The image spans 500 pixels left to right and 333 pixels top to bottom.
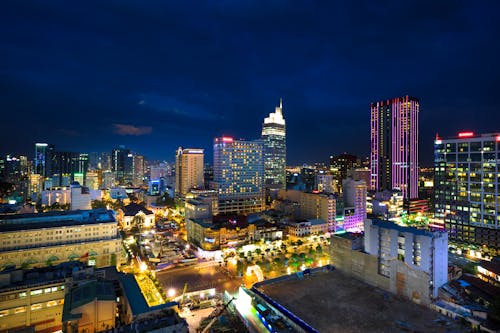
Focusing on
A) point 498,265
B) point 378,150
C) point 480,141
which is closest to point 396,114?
point 378,150

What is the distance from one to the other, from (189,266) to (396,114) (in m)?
88.8

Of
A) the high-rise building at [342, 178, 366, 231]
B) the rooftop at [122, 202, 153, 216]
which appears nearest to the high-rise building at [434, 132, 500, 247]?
the high-rise building at [342, 178, 366, 231]

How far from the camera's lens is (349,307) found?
2053cm

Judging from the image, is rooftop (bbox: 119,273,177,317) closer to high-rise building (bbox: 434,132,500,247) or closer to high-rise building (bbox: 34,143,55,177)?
high-rise building (bbox: 434,132,500,247)

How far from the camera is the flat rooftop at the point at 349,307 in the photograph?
17969 mm

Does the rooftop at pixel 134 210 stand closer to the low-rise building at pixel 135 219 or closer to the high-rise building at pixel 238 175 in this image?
the low-rise building at pixel 135 219

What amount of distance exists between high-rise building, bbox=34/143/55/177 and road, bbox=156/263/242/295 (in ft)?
288

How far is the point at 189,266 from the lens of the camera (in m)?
35.2

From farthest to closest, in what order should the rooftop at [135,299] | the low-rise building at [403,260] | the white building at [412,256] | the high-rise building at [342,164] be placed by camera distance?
the high-rise building at [342,164], the white building at [412,256], the low-rise building at [403,260], the rooftop at [135,299]

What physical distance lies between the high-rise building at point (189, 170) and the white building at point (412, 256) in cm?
6935

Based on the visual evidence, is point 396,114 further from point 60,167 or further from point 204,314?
point 60,167

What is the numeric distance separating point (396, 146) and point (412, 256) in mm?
79899

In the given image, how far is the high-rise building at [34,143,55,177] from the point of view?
94250 mm

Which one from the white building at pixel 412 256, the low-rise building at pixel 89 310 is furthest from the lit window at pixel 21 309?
the white building at pixel 412 256
